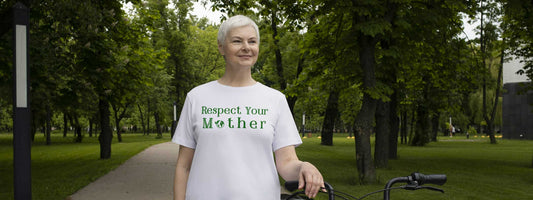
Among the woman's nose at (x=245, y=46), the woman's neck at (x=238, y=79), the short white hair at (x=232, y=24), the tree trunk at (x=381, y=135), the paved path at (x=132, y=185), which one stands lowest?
the paved path at (x=132, y=185)

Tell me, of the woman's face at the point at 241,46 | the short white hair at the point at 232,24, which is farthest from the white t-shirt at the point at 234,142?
the short white hair at the point at 232,24

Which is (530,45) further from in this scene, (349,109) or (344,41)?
(349,109)

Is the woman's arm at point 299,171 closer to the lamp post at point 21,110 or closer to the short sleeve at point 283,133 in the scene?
the short sleeve at point 283,133

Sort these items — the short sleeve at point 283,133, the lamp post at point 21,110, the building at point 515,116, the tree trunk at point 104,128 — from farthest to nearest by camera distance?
the building at point 515,116 → the tree trunk at point 104,128 → the lamp post at point 21,110 → the short sleeve at point 283,133

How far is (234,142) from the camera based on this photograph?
208 centimetres

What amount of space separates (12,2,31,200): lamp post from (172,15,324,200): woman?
13.5ft

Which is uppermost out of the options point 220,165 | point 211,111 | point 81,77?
point 81,77

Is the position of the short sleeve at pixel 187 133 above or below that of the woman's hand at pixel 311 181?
above

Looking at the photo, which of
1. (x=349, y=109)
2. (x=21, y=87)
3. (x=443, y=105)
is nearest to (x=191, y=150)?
(x=21, y=87)

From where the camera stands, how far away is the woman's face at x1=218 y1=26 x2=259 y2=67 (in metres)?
2.16

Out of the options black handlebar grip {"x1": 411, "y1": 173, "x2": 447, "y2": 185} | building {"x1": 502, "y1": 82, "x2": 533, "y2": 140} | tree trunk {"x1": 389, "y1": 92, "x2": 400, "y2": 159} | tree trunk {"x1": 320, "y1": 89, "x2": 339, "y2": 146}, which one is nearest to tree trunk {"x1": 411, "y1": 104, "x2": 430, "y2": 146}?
tree trunk {"x1": 320, "y1": 89, "x2": 339, "y2": 146}

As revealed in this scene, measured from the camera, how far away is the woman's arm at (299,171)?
182 cm

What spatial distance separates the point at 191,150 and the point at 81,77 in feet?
42.4

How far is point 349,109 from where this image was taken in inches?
1540
